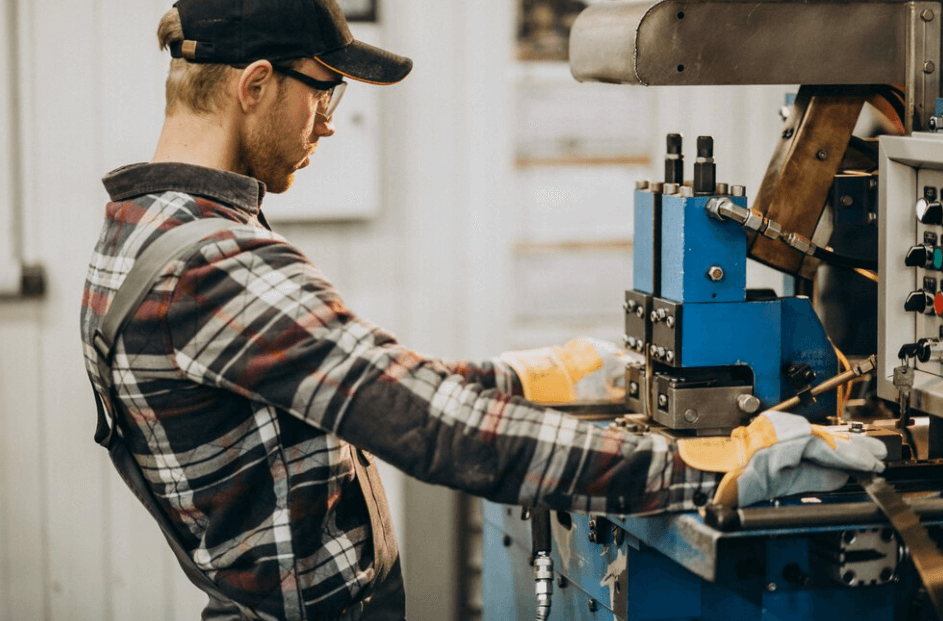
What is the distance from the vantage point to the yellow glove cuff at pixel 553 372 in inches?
85.0

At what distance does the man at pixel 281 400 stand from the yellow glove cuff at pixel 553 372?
45 centimetres

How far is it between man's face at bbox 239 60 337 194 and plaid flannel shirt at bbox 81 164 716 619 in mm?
60

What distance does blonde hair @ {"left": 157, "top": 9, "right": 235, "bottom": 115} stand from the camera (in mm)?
1659

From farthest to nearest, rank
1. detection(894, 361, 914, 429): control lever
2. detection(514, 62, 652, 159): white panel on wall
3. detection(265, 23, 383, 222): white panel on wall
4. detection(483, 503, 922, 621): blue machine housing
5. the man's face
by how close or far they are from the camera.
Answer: detection(514, 62, 652, 159): white panel on wall < detection(265, 23, 383, 222): white panel on wall < detection(894, 361, 914, 429): control lever < the man's face < detection(483, 503, 922, 621): blue machine housing

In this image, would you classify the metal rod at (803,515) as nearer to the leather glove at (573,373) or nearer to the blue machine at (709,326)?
the blue machine at (709,326)

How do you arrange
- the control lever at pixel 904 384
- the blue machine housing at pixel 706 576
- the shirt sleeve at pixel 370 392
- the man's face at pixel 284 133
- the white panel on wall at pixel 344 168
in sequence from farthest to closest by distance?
the white panel on wall at pixel 344 168 < the control lever at pixel 904 384 < the man's face at pixel 284 133 < the blue machine housing at pixel 706 576 < the shirt sleeve at pixel 370 392

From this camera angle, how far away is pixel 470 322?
3338mm

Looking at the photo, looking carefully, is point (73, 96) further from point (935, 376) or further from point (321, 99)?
point (935, 376)

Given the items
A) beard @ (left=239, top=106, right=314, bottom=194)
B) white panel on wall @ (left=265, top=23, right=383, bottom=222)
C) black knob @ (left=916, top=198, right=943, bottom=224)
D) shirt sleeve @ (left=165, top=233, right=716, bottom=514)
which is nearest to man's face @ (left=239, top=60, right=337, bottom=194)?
beard @ (left=239, top=106, right=314, bottom=194)

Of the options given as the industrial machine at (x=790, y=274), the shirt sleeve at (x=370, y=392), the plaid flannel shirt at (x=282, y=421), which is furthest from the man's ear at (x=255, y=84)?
the industrial machine at (x=790, y=274)

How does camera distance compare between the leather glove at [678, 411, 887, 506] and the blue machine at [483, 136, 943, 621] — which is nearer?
the leather glove at [678, 411, 887, 506]

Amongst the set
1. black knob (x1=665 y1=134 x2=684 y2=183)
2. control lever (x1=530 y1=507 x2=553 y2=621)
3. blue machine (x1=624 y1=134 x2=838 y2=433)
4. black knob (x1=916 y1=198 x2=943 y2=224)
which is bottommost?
control lever (x1=530 y1=507 x2=553 y2=621)

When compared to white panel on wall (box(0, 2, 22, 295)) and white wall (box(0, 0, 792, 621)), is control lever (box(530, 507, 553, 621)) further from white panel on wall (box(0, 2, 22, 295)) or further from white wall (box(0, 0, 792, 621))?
white panel on wall (box(0, 2, 22, 295))

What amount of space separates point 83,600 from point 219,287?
6.57 ft
